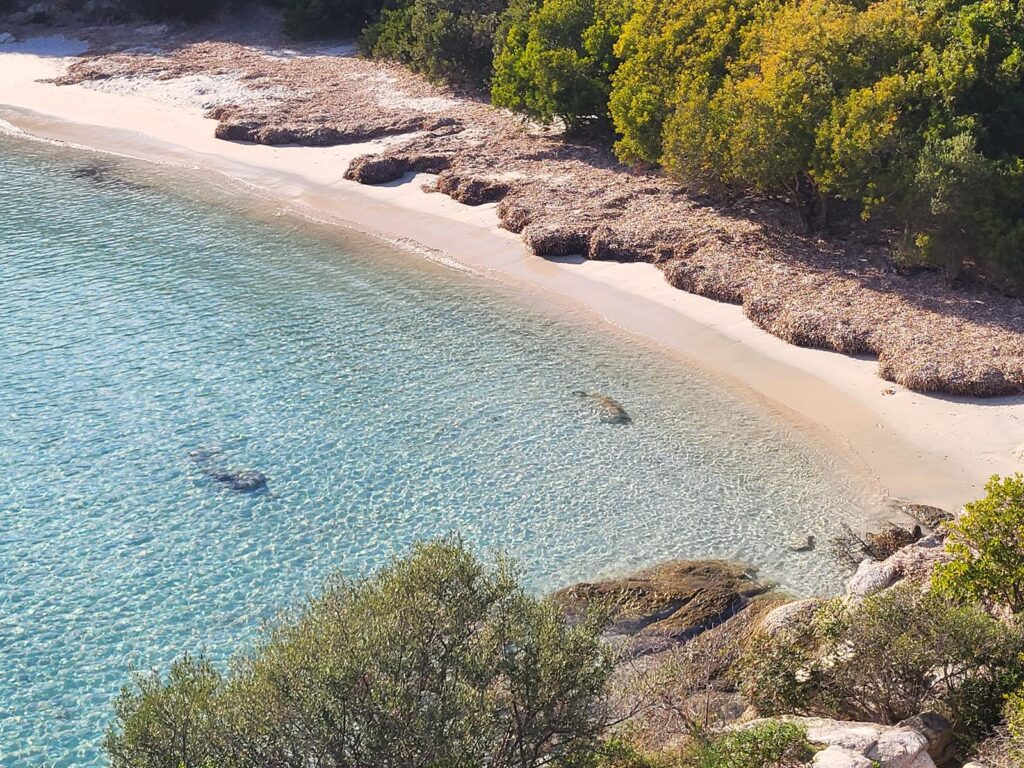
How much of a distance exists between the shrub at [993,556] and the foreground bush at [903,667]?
74 cm

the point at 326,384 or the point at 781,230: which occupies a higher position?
the point at 781,230

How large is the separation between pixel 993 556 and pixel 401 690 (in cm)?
832

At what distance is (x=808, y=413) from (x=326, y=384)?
36.1 ft

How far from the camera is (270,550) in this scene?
19422mm

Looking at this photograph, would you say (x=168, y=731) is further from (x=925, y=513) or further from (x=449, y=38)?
(x=449, y=38)

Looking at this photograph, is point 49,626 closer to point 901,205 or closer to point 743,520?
point 743,520

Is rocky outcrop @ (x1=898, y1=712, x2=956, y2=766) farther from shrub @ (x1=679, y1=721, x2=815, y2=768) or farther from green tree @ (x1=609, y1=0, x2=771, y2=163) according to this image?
green tree @ (x1=609, y1=0, x2=771, y2=163)

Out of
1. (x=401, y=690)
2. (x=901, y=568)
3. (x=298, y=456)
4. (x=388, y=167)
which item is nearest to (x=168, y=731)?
(x=401, y=690)

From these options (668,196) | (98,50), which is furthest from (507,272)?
(98,50)

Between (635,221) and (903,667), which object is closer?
(903,667)

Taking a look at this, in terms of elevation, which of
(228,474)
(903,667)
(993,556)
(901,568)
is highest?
(993,556)

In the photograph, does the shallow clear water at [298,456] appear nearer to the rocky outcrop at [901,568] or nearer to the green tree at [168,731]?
the rocky outcrop at [901,568]

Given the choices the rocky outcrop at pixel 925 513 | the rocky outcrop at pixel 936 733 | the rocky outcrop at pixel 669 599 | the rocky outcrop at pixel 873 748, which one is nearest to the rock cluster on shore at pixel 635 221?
the rocky outcrop at pixel 925 513

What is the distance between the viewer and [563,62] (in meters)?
38.2
